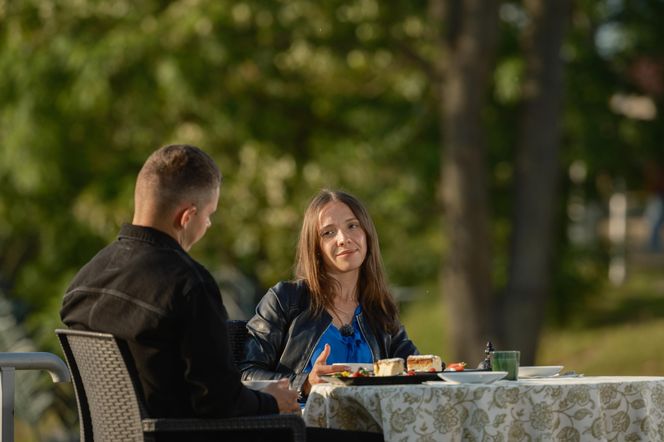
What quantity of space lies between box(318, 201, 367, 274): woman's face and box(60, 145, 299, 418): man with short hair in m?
1.17

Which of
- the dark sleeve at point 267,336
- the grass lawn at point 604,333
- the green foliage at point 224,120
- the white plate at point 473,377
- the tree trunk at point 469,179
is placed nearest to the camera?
the white plate at point 473,377

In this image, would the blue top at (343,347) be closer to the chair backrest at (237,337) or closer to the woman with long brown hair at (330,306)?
the woman with long brown hair at (330,306)

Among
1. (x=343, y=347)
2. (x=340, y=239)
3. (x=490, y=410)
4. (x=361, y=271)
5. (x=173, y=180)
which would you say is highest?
(x=173, y=180)

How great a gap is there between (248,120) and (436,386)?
40.6 ft

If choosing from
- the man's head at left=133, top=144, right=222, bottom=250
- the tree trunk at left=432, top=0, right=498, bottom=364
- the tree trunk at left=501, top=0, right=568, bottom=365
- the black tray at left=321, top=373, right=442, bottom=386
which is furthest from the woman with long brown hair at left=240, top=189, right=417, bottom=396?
the tree trunk at left=501, top=0, right=568, bottom=365

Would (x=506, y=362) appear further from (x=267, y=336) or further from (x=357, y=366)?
(x=267, y=336)

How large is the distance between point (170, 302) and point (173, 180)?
466mm

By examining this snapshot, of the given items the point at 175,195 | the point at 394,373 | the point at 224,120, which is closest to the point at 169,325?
the point at 175,195

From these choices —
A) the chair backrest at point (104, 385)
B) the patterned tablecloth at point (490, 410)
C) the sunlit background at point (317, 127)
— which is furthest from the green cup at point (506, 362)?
the sunlit background at point (317, 127)

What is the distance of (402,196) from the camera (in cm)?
1666

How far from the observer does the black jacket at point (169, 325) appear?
4.73 metres

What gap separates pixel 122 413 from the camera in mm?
4863

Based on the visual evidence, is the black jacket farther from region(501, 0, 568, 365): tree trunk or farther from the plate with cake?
region(501, 0, 568, 365): tree trunk

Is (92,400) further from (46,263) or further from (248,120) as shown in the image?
(46,263)
